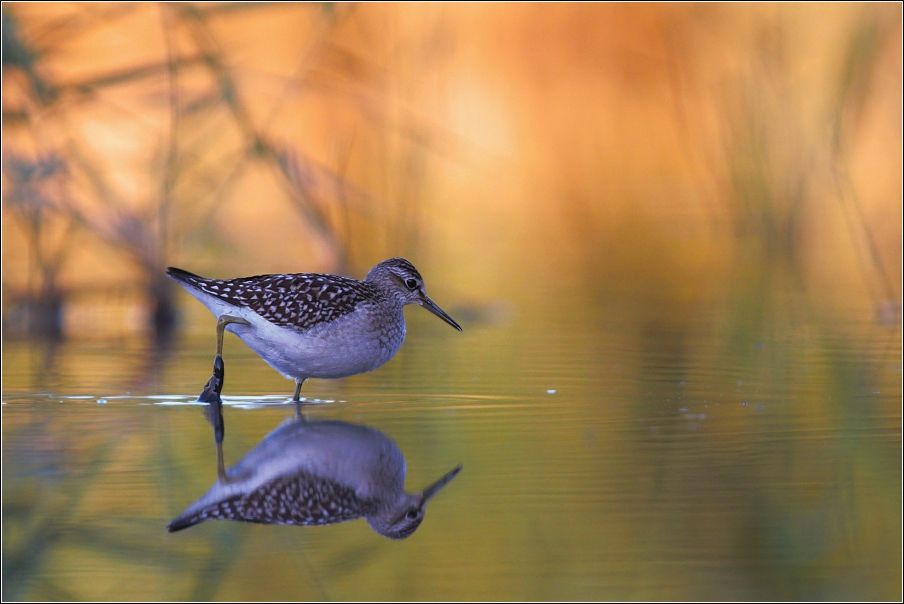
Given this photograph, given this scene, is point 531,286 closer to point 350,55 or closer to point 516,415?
point 350,55

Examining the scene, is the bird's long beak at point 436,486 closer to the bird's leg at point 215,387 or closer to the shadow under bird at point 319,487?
the shadow under bird at point 319,487

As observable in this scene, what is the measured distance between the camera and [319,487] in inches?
178

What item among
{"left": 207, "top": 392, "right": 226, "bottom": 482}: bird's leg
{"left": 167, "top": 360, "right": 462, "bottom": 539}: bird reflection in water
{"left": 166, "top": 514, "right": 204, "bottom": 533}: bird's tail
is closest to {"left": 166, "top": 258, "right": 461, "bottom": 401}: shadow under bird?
{"left": 207, "top": 392, "right": 226, "bottom": 482}: bird's leg

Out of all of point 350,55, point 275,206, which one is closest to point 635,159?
point 275,206

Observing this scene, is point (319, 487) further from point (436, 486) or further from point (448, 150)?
point (448, 150)

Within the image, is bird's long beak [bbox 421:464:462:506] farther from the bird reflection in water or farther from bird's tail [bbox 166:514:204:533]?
bird's tail [bbox 166:514:204:533]

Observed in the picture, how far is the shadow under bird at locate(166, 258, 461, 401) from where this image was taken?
6227 millimetres

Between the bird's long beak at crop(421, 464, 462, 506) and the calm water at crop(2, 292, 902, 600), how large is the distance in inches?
1.6

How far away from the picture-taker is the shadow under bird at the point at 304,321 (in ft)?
20.4

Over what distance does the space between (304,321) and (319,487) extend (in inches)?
72.3

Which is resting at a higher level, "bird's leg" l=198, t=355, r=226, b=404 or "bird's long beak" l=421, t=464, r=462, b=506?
"bird's long beak" l=421, t=464, r=462, b=506

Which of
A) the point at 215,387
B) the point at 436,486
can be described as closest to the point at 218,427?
the point at 215,387

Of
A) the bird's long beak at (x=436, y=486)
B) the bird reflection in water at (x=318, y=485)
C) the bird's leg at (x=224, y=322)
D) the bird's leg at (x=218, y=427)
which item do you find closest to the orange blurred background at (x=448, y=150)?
the bird's leg at (x=224, y=322)

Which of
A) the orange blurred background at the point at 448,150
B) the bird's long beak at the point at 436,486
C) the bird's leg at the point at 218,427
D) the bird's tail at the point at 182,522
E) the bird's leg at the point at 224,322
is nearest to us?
the bird's tail at the point at 182,522
